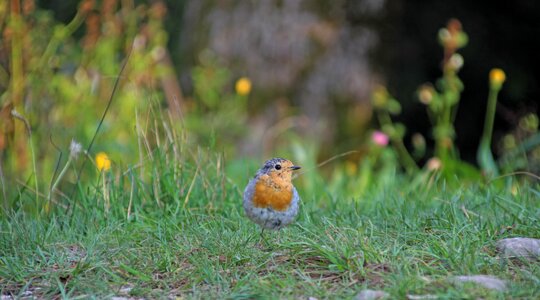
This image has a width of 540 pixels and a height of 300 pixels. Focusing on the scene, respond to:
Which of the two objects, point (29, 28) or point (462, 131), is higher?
point (29, 28)

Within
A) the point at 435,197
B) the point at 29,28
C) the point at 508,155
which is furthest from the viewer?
the point at 508,155

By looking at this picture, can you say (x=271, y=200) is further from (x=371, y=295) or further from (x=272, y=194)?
(x=371, y=295)

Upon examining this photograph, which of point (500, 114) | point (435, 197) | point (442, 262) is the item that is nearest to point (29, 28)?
point (435, 197)

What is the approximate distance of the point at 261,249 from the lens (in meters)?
3.82

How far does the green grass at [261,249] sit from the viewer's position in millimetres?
3330

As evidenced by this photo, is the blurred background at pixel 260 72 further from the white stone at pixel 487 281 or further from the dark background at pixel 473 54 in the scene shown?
the white stone at pixel 487 281

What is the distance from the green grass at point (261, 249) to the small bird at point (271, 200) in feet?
0.26

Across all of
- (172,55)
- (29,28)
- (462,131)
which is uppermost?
(29,28)

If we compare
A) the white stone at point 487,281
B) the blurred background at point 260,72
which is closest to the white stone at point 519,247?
the white stone at point 487,281

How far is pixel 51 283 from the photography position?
3.47m

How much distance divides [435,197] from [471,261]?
48.1 inches

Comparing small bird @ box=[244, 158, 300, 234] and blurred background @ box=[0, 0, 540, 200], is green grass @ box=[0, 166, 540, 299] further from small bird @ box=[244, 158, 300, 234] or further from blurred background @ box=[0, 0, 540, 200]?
blurred background @ box=[0, 0, 540, 200]

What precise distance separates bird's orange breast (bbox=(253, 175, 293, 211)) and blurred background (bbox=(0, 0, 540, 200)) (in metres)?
0.97

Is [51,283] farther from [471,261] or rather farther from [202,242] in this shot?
[471,261]
